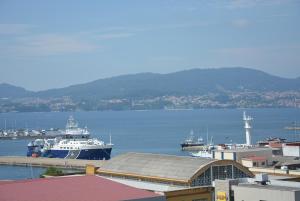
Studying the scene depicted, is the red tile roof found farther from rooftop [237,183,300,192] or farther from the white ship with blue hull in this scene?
the white ship with blue hull

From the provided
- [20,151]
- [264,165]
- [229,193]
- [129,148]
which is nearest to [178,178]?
[229,193]

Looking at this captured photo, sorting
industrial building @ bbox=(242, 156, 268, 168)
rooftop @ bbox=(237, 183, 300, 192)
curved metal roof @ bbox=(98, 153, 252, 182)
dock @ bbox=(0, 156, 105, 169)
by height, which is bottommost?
dock @ bbox=(0, 156, 105, 169)

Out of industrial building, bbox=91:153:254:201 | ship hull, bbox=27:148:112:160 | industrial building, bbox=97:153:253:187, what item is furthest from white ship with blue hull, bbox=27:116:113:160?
industrial building, bbox=91:153:254:201

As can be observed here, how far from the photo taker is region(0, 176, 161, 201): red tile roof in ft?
39.9

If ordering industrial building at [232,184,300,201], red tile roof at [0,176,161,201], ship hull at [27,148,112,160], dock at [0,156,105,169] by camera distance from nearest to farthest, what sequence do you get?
red tile roof at [0,176,161,201] < industrial building at [232,184,300,201] < dock at [0,156,105,169] < ship hull at [27,148,112,160]

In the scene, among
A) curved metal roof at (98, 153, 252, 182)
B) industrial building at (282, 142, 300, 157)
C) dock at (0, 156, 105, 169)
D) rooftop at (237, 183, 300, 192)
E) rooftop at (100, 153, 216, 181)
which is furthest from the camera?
dock at (0, 156, 105, 169)

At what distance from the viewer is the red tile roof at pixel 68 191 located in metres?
12.2

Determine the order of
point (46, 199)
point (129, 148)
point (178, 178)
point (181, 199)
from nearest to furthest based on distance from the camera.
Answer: point (46, 199), point (181, 199), point (178, 178), point (129, 148)

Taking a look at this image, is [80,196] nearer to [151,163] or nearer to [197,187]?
[197,187]

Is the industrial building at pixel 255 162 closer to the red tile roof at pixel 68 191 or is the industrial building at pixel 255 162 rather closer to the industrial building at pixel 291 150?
the industrial building at pixel 291 150

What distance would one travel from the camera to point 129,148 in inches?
2359

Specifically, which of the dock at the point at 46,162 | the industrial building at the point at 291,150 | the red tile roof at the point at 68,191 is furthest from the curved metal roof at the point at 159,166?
the dock at the point at 46,162

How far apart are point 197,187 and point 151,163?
294cm

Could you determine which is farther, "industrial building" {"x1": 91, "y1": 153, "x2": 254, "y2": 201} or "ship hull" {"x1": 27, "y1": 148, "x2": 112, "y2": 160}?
"ship hull" {"x1": 27, "y1": 148, "x2": 112, "y2": 160}
